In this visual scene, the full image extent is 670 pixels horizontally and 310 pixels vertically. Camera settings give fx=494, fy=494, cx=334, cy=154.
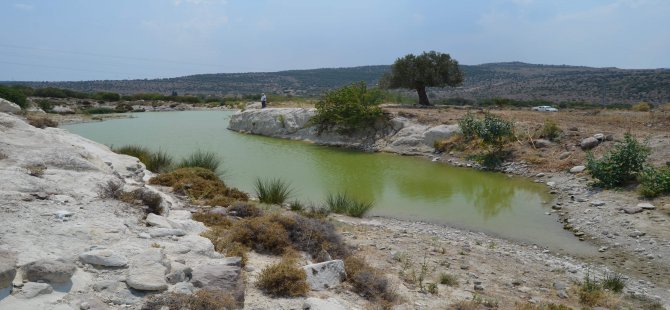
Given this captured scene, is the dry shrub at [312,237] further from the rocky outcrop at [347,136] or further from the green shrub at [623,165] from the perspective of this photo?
the rocky outcrop at [347,136]

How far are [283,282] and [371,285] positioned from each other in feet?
3.91

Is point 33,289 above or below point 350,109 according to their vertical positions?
below

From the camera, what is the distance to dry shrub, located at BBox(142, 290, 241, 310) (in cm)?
475

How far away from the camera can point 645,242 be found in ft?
33.5

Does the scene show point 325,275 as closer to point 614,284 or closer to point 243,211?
point 243,211

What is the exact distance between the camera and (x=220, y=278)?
5570 millimetres

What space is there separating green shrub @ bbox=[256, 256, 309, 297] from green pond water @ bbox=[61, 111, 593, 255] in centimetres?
675

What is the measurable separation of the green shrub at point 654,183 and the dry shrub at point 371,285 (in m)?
9.50

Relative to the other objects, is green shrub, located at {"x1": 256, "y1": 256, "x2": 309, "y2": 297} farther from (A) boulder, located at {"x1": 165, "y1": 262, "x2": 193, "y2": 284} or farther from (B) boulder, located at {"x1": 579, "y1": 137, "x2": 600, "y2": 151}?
(B) boulder, located at {"x1": 579, "y1": 137, "x2": 600, "y2": 151}

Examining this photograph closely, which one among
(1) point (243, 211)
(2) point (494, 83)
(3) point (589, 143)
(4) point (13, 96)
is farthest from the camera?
(2) point (494, 83)

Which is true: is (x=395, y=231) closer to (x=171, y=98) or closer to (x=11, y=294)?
(x=11, y=294)

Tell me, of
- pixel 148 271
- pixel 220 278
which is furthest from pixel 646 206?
pixel 148 271

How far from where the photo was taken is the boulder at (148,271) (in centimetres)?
500

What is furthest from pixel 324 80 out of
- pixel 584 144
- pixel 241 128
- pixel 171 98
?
pixel 584 144
